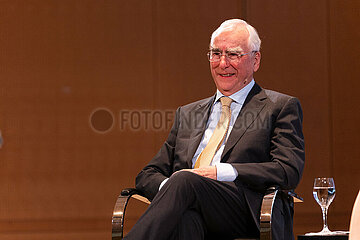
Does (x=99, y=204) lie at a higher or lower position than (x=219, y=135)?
lower

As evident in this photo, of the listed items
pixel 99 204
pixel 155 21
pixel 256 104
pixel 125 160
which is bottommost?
pixel 99 204

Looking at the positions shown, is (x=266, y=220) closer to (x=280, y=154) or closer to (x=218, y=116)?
(x=280, y=154)

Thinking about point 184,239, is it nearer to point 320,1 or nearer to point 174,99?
point 174,99

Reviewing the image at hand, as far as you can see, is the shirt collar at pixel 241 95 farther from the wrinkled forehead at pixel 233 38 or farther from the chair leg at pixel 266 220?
the chair leg at pixel 266 220

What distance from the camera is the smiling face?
275 cm

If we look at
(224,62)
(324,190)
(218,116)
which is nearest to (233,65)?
(224,62)

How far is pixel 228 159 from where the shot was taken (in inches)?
99.3

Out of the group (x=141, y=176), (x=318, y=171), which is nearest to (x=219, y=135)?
(x=141, y=176)

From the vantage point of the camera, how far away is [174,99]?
176 inches

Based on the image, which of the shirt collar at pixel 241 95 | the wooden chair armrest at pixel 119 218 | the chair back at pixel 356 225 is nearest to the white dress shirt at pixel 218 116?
the shirt collar at pixel 241 95

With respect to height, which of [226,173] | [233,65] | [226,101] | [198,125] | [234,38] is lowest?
[226,173]

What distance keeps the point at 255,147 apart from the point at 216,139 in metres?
0.22

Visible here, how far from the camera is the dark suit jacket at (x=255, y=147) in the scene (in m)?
2.36

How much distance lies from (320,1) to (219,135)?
2438 millimetres
